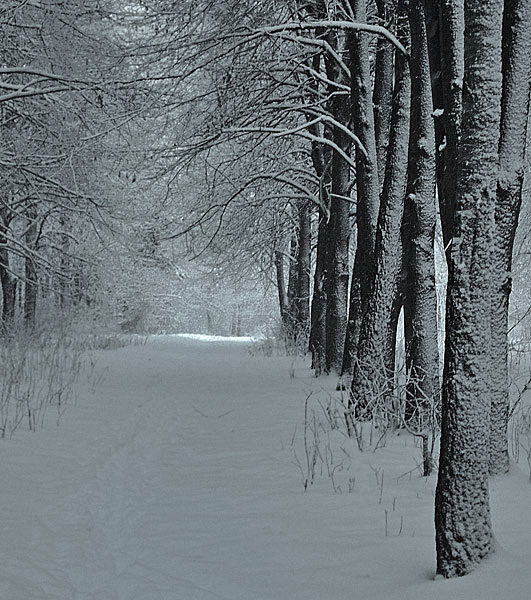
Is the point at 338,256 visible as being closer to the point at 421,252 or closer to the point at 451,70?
the point at 421,252

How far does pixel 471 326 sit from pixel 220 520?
2.04 metres

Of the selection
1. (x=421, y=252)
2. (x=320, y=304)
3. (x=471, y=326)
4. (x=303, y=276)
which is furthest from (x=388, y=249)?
(x=303, y=276)

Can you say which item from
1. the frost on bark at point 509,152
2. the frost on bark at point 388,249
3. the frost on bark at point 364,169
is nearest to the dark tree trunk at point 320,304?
the frost on bark at point 364,169

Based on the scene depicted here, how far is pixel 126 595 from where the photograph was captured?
2900 millimetres

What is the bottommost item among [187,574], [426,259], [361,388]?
[187,574]

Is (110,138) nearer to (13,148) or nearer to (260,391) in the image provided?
(13,148)

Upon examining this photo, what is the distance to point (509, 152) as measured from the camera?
3.72 meters

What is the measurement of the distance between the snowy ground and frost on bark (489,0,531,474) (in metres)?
0.78

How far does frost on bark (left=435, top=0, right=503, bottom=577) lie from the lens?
2.73 meters

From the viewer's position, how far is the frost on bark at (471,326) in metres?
2.73

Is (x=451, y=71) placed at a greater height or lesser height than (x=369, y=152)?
lesser

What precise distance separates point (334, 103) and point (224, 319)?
39.6 m

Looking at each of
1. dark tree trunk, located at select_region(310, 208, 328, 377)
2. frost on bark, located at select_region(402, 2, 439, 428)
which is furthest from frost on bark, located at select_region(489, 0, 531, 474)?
dark tree trunk, located at select_region(310, 208, 328, 377)

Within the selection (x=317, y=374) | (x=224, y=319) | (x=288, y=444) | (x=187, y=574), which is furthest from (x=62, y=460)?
(x=224, y=319)
